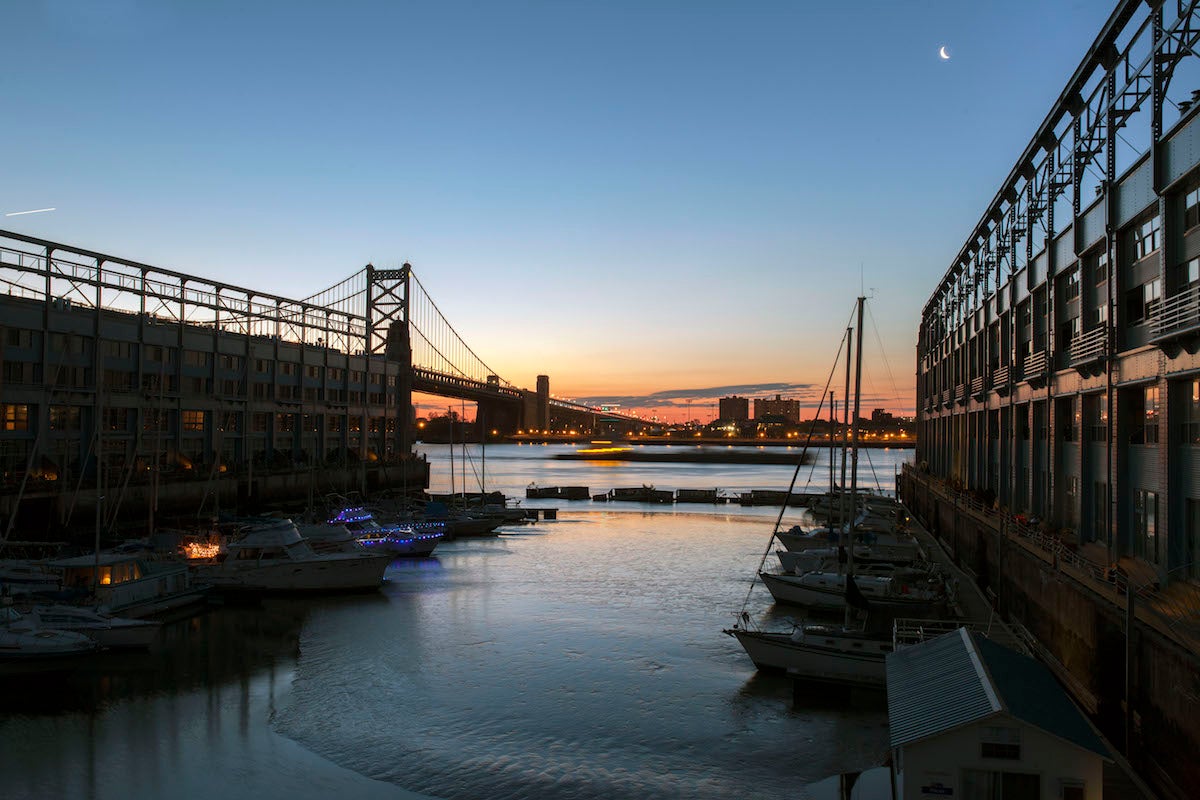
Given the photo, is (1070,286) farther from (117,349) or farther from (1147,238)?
(117,349)

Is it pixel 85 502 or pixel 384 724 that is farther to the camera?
pixel 85 502

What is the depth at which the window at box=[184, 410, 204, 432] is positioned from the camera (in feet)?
152

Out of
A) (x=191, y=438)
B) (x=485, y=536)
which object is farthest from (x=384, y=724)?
(x=191, y=438)

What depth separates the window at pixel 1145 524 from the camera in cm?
1623

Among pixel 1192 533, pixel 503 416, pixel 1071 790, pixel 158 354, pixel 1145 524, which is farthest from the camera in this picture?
pixel 503 416

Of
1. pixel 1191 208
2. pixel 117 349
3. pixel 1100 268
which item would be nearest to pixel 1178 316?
pixel 1191 208

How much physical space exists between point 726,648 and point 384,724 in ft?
27.3

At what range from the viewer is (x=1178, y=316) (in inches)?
567

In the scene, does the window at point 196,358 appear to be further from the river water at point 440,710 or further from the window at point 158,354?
the river water at point 440,710

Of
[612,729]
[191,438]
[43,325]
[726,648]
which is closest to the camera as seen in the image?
[612,729]

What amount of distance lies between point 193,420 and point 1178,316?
1775 inches

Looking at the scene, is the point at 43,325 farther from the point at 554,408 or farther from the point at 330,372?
the point at 554,408

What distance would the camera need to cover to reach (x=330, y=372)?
63.2 meters

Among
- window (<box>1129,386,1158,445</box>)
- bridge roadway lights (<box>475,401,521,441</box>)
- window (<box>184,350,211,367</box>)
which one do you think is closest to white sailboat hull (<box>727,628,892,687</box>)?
window (<box>1129,386,1158,445</box>)
